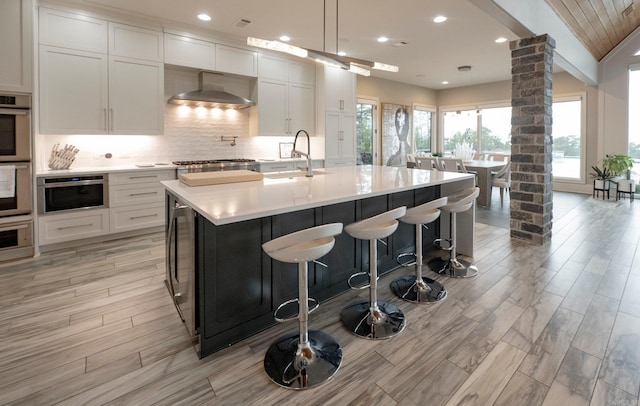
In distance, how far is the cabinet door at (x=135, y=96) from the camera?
4184mm

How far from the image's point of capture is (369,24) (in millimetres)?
4594

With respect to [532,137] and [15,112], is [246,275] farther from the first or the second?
[532,137]

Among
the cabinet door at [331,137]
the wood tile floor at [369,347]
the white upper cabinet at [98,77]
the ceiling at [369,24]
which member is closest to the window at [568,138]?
the ceiling at [369,24]

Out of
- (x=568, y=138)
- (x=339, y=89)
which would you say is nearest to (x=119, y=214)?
(x=339, y=89)

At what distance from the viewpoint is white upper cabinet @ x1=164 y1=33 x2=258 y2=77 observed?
4566mm

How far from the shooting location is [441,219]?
375 centimetres

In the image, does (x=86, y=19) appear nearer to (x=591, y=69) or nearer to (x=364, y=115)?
(x=364, y=115)

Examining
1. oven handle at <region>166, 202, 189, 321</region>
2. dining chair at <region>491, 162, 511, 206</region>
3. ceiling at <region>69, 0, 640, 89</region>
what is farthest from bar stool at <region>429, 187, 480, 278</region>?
dining chair at <region>491, 162, 511, 206</region>

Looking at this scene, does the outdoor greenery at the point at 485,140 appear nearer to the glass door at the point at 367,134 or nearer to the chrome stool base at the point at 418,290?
the glass door at the point at 367,134

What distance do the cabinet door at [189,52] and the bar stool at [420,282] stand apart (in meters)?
Result: 3.87

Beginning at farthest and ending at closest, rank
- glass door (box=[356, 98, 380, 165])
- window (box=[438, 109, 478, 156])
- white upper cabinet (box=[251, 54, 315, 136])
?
window (box=[438, 109, 478, 156]), glass door (box=[356, 98, 380, 165]), white upper cabinet (box=[251, 54, 315, 136])

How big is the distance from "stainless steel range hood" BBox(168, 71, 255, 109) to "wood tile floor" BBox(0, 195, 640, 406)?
2545 mm

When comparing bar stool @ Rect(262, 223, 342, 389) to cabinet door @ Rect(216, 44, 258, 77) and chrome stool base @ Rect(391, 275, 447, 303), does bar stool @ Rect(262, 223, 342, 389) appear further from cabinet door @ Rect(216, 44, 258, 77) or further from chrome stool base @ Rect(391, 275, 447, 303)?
cabinet door @ Rect(216, 44, 258, 77)

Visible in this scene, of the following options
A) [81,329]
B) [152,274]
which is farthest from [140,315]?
[152,274]
